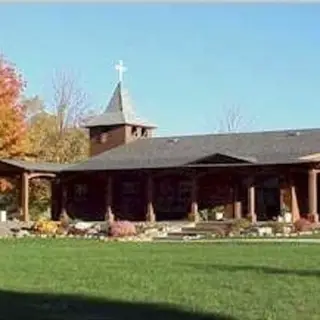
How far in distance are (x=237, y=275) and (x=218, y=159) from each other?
28.5 metres

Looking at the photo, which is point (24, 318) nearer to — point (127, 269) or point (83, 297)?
point (83, 297)

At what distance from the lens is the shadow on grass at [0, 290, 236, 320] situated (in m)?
10.5

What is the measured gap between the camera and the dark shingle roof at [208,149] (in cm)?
4372

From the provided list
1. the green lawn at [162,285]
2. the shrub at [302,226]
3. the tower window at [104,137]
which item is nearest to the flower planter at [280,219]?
the shrub at [302,226]

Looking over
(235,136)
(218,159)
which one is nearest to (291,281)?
(218,159)

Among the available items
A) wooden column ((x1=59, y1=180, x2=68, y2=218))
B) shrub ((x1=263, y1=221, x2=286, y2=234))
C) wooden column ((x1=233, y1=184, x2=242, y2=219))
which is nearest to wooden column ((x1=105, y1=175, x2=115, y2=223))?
wooden column ((x1=59, y1=180, x2=68, y2=218))

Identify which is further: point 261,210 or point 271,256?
point 261,210

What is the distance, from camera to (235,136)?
49406mm

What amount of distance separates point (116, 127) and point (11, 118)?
7.86 meters

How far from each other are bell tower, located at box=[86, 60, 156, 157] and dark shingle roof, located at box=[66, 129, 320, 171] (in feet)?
5.98

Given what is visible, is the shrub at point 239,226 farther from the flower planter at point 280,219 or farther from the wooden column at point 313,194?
the wooden column at point 313,194

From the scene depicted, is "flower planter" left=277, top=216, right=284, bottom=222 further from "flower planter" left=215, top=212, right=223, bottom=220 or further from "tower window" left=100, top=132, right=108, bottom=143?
"tower window" left=100, top=132, right=108, bottom=143

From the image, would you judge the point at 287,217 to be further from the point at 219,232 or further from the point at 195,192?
the point at 219,232

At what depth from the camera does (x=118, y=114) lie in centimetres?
5528
